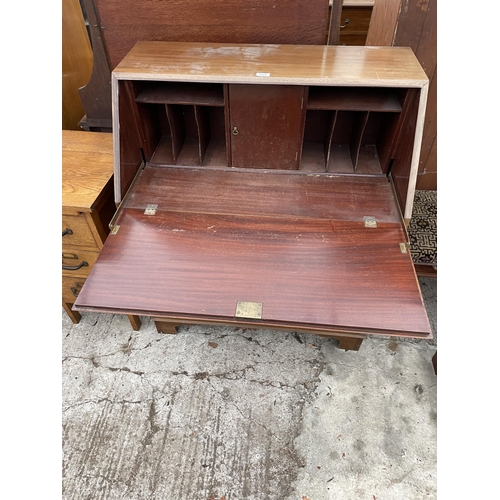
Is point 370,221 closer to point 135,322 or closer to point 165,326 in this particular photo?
point 165,326

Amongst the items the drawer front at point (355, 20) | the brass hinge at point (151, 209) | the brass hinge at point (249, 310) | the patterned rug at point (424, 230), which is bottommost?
the patterned rug at point (424, 230)

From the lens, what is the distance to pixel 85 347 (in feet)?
6.97

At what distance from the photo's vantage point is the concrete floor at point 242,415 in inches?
64.4

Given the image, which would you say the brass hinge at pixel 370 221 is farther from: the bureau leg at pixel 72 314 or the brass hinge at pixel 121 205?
the bureau leg at pixel 72 314

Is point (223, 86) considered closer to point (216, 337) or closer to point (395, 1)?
point (395, 1)

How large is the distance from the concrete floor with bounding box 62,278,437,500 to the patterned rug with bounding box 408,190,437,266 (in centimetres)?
52

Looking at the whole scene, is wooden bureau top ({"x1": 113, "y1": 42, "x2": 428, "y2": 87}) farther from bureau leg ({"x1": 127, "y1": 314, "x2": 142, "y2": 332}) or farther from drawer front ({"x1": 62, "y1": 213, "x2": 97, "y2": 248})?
bureau leg ({"x1": 127, "y1": 314, "x2": 142, "y2": 332})

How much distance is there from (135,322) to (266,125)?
4.42ft

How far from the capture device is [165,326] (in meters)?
2.06

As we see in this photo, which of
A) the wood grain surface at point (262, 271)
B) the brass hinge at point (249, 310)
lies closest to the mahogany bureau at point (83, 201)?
the wood grain surface at point (262, 271)

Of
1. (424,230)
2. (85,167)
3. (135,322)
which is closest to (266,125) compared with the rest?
(85,167)

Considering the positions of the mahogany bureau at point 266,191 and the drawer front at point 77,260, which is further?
the drawer front at point 77,260

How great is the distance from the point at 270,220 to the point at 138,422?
1.22m

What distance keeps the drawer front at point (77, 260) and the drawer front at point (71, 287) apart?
1.9 inches
